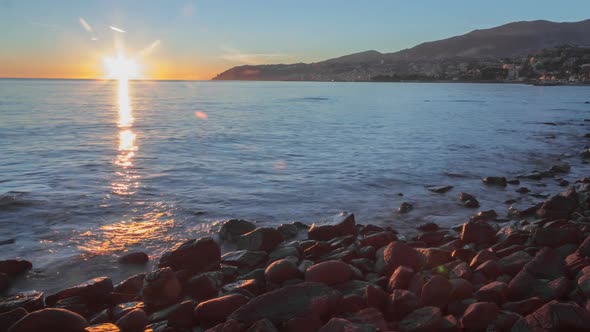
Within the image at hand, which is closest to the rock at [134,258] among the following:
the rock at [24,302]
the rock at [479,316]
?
the rock at [24,302]

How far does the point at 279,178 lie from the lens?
15227 millimetres

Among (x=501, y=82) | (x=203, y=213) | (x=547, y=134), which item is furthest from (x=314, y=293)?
(x=501, y=82)

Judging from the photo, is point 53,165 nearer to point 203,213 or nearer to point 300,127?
point 203,213

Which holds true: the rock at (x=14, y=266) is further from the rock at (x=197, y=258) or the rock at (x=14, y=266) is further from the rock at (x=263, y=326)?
the rock at (x=263, y=326)

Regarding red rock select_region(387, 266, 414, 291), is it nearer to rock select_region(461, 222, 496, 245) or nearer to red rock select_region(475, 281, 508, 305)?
red rock select_region(475, 281, 508, 305)

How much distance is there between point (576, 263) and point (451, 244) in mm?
1922

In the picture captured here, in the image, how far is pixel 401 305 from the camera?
17.0ft

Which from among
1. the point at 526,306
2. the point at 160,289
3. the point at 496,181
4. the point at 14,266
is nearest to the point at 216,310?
the point at 160,289

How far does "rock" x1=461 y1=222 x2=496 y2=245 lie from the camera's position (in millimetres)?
7904

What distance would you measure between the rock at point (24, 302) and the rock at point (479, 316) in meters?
5.04

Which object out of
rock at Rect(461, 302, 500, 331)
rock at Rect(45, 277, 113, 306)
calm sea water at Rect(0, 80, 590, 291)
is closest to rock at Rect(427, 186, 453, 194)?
calm sea water at Rect(0, 80, 590, 291)

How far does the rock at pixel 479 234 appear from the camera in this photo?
7904 mm

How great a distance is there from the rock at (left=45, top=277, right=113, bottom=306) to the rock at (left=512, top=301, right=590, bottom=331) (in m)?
4.89

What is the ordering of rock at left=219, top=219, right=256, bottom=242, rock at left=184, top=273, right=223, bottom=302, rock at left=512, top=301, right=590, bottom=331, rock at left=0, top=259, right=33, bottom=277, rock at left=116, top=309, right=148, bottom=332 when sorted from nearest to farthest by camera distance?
→ rock at left=512, top=301, right=590, bottom=331 → rock at left=116, top=309, right=148, bottom=332 → rock at left=184, top=273, right=223, bottom=302 → rock at left=0, top=259, right=33, bottom=277 → rock at left=219, top=219, right=256, bottom=242
